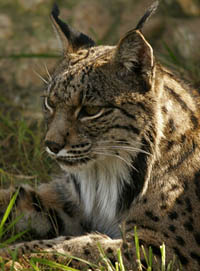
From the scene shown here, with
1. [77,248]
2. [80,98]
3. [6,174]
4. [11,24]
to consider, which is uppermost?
[11,24]

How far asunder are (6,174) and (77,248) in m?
1.80

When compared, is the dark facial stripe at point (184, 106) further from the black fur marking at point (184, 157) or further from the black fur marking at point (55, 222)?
the black fur marking at point (55, 222)

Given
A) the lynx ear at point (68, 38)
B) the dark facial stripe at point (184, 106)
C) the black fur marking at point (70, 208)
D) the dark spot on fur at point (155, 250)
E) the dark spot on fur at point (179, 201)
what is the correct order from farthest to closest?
the black fur marking at point (70, 208)
the lynx ear at point (68, 38)
the dark facial stripe at point (184, 106)
the dark spot on fur at point (179, 201)
the dark spot on fur at point (155, 250)

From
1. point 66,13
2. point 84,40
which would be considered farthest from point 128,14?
point 84,40

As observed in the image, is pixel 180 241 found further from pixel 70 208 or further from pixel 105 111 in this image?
pixel 70 208

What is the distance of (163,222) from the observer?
4.30 metres

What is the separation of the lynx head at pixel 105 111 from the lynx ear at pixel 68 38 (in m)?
0.63

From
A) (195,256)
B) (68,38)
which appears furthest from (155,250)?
(68,38)

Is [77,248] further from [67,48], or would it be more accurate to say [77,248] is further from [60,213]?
[67,48]

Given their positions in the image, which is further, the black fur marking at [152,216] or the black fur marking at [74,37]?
the black fur marking at [74,37]

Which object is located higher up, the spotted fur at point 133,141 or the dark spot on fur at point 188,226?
the spotted fur at point 133,141

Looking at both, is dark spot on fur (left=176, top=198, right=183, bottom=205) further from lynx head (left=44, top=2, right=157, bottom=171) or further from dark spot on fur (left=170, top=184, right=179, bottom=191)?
lynx head (left=44, top=2, right=157, bottom=171)

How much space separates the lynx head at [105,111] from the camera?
4.39 metres

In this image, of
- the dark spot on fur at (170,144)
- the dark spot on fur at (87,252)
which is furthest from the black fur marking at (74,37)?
the dark spot on fur at (87,252)
